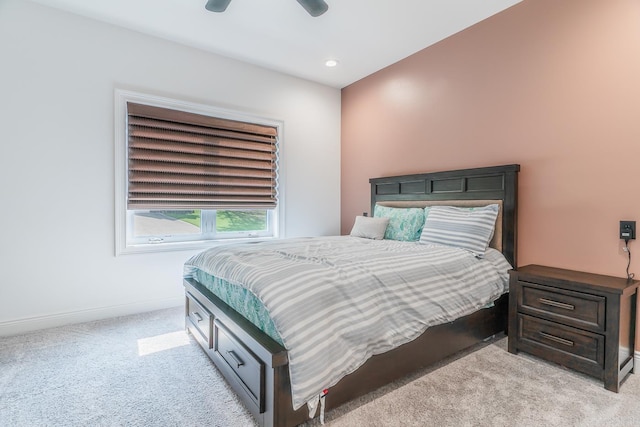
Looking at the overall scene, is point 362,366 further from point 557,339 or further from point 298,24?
point 298,24

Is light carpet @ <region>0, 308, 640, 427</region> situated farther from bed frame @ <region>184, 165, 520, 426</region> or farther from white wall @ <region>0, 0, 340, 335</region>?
white wall @ <region>0, 0, 340, 335</region>

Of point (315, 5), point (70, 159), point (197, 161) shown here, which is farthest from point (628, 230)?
point (70, 159)

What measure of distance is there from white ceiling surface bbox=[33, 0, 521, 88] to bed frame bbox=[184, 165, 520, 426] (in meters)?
1.36

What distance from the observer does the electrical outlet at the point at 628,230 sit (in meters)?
2.10

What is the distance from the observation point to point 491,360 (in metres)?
2.20

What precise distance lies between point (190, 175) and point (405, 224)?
7.31 ft

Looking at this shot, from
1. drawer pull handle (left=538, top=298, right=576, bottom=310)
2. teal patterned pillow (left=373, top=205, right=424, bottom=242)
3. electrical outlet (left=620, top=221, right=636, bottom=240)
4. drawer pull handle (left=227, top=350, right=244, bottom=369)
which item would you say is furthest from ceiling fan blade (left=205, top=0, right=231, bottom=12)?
electrical outlet (left=620, top=221, right=636, bottom=240)

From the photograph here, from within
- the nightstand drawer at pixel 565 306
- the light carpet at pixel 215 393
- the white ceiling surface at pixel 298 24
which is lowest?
the light carpet at pixel 215 393

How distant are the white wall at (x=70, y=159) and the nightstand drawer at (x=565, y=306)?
307cm

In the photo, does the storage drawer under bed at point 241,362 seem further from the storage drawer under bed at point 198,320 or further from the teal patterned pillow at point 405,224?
the teal patterned pillow at point 405,224

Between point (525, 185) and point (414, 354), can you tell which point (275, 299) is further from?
point (525, 185)

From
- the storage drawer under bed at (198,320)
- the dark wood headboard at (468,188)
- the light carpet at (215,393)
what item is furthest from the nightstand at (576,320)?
the storage drawer under bed at (198,320)

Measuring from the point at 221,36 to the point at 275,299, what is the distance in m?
2.80

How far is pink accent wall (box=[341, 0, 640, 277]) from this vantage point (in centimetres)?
217
